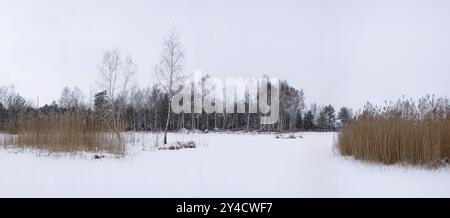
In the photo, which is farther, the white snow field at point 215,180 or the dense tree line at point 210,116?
the dense tree line at point 210,116

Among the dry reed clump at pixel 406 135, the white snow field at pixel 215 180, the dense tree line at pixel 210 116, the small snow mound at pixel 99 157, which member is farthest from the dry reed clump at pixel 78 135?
the dense tree line at pixel 210 116

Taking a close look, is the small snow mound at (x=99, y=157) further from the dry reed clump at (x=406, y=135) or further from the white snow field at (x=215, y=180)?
the dry reed clump at (x=406, y=135)

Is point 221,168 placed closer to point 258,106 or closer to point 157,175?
point 157,175

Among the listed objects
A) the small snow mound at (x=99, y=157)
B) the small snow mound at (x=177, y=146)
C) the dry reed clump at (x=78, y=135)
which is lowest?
the small snow mound at (x=177, y=146)

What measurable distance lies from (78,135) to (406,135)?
5925 mm

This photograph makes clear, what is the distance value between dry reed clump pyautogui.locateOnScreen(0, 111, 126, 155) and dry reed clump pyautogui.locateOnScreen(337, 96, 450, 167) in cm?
464

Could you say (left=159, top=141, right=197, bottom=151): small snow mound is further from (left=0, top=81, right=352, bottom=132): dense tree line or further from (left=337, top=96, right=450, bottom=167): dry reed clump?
(left=0, top=81, right=352, bottom=132): dense tree line

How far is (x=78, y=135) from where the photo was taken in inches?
255

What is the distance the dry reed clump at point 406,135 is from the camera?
15.9 ft

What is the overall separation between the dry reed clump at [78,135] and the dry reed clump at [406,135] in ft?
15.2

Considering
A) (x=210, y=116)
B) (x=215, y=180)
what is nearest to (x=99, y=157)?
(x=215, y=180)

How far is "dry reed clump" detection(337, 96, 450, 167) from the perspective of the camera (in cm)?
484

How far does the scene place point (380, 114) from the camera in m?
5.91
